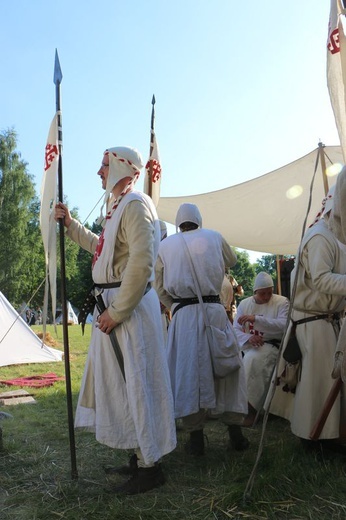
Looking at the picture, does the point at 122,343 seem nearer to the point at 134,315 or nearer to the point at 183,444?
the point at 134,315

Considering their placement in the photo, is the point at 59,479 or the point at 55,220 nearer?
the point at 59,479

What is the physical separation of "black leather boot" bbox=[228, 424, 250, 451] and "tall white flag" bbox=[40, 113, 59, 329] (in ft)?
4.82

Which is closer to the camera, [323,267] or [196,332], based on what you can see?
[323,267]

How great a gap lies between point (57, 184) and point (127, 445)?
1560 mm

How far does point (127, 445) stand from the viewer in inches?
95.3

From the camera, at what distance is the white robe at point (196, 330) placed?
3189 millimetres

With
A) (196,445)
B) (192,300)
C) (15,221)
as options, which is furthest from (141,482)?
(15,221)

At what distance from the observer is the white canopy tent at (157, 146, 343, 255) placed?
6.88m

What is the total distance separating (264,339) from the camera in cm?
422

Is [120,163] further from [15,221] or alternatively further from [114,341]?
[15,221]

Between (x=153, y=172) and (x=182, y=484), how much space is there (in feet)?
10.9

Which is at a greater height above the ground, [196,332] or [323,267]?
[323,267]

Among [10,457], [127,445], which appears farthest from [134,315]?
[10,457]

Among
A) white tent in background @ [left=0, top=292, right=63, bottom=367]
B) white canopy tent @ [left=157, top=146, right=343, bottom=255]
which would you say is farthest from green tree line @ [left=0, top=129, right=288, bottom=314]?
white canopy tent @ [left=157, top=146, right=343, bottom=255]
